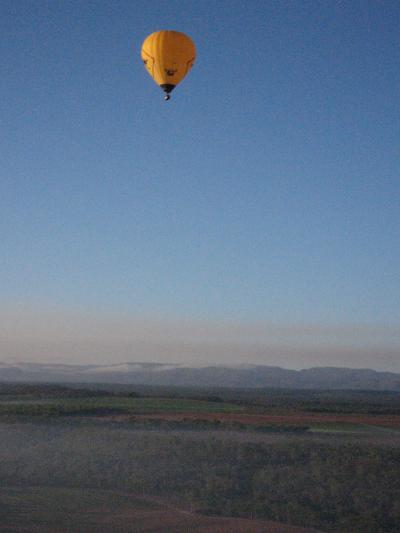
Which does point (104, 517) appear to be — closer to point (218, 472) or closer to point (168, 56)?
point (218, 472)

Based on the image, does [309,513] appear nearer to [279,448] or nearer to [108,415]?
[279,448]

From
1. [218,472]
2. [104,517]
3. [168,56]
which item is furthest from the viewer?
[218,472]

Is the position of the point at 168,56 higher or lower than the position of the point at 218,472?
higher

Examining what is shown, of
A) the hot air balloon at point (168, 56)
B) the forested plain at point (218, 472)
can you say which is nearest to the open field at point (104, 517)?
the forested plain at point (218, 472)

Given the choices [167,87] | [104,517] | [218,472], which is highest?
[167,87]

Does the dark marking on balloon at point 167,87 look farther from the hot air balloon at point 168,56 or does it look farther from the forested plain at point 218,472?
the forested plain at point 218,472

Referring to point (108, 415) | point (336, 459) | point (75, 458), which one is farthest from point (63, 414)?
point (336, 459)

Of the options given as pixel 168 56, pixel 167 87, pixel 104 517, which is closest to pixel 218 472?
pixel 104 517

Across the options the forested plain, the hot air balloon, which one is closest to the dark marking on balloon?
the hot air balloon
